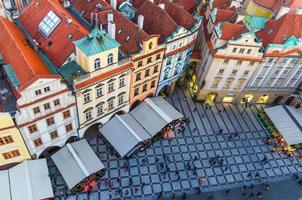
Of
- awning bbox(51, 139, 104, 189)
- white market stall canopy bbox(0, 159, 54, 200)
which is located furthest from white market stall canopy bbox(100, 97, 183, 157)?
white market stall canopy bbox(0, 159, 54, 200)

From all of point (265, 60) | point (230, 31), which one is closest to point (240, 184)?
point (265, 60)

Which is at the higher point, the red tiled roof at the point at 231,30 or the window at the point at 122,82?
the red tiled roof at the point at 231,30

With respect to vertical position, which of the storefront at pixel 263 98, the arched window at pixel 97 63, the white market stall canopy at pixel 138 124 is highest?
the arched window at pixel 97 63

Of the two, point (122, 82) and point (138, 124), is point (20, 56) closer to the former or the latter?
point (122, 82)

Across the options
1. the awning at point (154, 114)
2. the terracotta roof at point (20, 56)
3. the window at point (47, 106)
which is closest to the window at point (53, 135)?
the window at point (47, 106)

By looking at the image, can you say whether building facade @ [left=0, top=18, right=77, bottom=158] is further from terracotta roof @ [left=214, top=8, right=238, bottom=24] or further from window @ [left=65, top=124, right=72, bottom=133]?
terracotta roof @ [left=214, top=8, right=238, bottom=24]

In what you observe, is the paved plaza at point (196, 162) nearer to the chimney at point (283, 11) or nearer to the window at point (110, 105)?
the window at point (110, 105)
